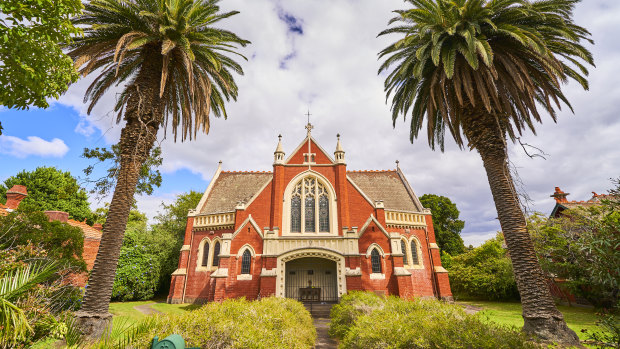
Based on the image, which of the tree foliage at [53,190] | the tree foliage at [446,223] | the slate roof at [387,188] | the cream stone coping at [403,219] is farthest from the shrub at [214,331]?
the tree foliage at [53,190]

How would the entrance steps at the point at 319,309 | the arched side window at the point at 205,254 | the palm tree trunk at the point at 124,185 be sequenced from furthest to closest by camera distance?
the arched side window at the point at 205,254, the entrance steps at the point at 319,309, the palm tree trunk at the point at 124,185

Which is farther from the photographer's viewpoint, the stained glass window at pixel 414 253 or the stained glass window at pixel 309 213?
the stained glass window at pixel 414 253

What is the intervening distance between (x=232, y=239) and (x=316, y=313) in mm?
8301

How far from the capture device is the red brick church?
65.8ft

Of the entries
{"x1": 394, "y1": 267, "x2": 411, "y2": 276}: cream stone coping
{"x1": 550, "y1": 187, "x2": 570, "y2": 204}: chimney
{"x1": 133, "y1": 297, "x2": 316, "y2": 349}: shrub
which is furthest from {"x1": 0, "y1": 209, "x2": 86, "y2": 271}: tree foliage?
{"x1": 550, "y1": 187, "x2": 570, "y2": 204}: chimney

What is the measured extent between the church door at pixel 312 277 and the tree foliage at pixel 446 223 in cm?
2440

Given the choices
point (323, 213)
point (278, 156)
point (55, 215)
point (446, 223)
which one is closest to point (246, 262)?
point (323, 213)

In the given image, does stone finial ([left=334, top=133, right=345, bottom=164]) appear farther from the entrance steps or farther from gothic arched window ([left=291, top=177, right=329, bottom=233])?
the entrance steps

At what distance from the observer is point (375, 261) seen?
69.5ft

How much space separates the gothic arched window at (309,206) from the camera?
23.0 meters

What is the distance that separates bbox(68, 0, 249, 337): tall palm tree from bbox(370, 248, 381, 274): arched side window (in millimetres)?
15594

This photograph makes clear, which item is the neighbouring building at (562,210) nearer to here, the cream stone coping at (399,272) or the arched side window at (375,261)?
the cream stone coping at (399,272)

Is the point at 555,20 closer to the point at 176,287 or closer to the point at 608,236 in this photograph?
the point at 608,236

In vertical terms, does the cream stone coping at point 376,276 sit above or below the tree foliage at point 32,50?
below
